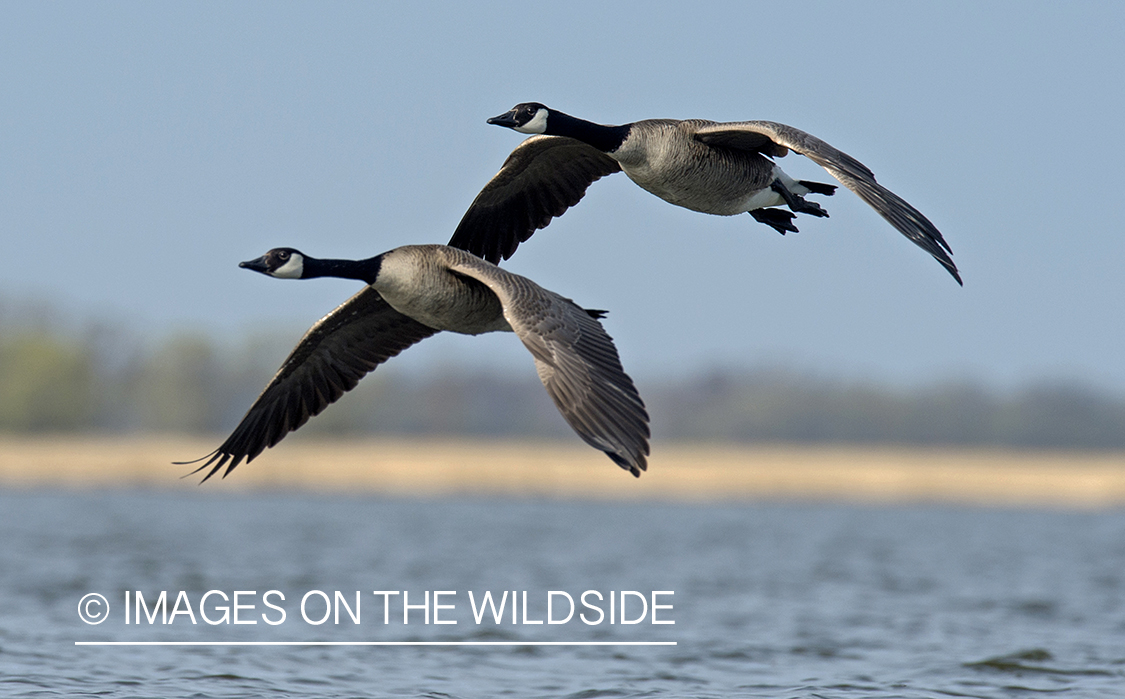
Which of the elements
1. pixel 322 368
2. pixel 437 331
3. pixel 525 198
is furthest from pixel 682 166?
pixel 322 368

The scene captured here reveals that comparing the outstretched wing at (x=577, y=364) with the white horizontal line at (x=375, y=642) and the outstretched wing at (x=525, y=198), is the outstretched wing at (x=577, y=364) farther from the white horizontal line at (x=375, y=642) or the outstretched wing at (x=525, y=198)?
the white horizontal line at (x=375, y=642)

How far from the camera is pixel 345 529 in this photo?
4534 centimetres

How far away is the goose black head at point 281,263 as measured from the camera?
32.3ft

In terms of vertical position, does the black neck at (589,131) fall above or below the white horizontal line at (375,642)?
above

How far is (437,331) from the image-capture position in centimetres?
1106

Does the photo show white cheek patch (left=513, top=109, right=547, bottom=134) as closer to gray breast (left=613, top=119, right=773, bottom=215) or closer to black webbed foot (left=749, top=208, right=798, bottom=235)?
gray breast (left=613, top=119, right=773, bottom=215)

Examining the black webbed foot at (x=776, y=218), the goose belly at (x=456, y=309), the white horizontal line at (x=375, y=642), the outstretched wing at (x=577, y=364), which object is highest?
the black webbed foot at (x=776, y=218)

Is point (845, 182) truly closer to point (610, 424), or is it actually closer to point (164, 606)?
point (610, 424)

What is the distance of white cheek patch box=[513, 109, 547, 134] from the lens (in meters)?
10.1

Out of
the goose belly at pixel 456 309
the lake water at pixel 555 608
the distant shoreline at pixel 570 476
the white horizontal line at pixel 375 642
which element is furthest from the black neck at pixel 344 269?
the distant shoreline at pixel 570 476

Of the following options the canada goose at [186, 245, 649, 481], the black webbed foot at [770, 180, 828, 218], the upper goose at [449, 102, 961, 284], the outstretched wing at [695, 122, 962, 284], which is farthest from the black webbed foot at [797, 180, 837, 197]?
the canada goose at [186, 245, 649, 481]

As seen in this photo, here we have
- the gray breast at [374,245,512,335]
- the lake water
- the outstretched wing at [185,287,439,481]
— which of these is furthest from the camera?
the lake water

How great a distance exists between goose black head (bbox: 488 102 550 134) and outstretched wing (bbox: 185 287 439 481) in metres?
2.12

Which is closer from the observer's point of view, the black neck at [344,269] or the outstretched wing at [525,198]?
the black neck at [344,269]
